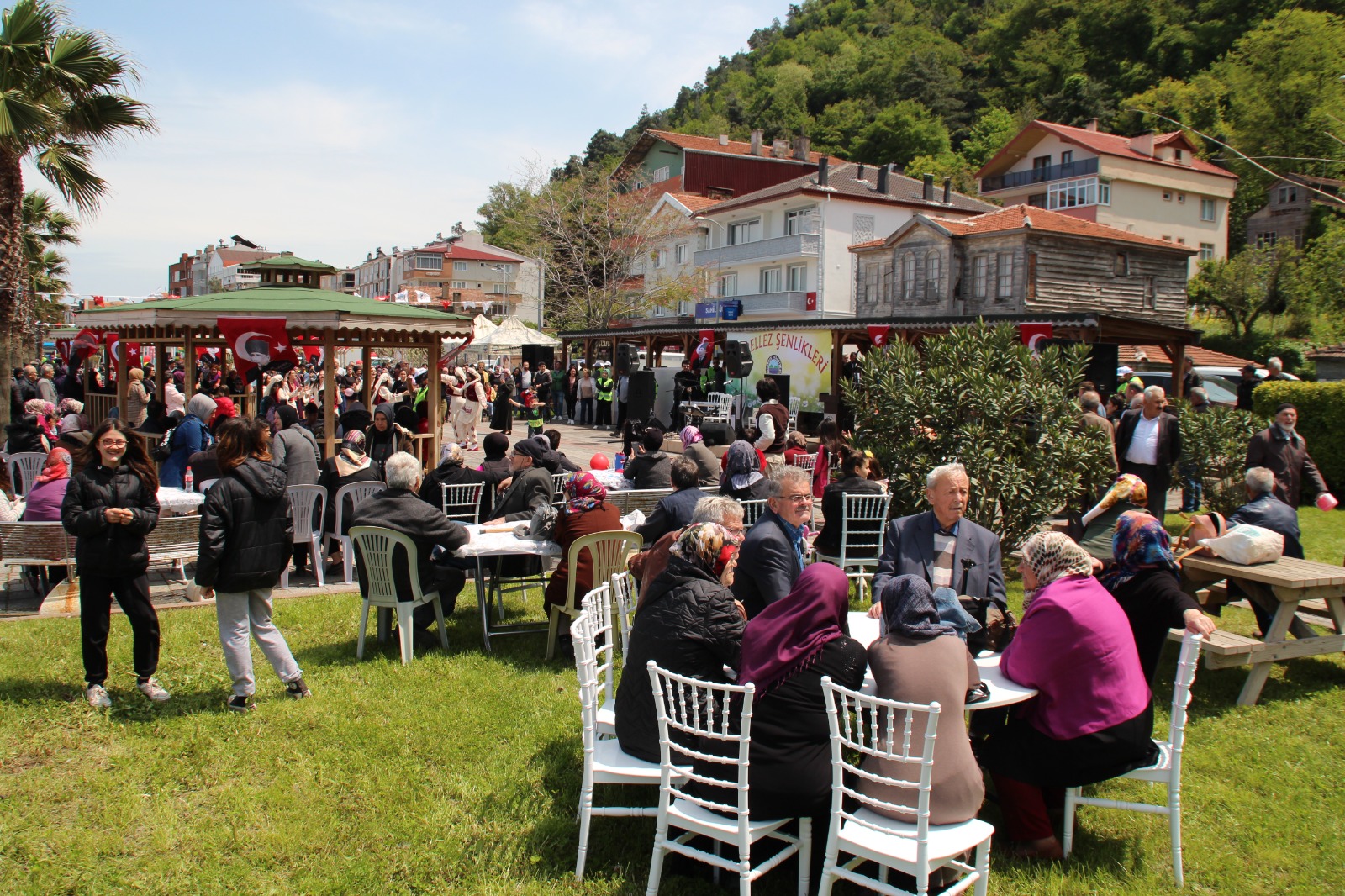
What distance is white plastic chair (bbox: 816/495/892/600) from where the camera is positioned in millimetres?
7055

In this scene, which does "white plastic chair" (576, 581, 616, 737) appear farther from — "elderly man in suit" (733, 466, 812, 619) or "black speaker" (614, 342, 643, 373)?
"black speaker" (614, 342, 643, 373)

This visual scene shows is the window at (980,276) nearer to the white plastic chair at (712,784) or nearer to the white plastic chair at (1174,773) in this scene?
the white plastic chair at (1174,773)

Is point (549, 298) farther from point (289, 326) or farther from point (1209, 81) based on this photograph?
point (1209, 81)

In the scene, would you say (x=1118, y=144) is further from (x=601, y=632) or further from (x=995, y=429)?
(x=601, y=632)

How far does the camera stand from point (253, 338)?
10.7 m

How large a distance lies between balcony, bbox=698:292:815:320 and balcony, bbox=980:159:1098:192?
16854mm

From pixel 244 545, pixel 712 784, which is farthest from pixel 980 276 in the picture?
pixel 712 784

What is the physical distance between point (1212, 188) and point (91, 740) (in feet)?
179

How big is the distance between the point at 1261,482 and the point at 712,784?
15.2 ft

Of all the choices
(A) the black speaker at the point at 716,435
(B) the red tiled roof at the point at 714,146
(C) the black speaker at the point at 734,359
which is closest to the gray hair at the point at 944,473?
(A) the black speaker at the point at 716,435

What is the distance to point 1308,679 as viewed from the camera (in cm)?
539

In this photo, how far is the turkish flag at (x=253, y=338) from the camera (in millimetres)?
10312

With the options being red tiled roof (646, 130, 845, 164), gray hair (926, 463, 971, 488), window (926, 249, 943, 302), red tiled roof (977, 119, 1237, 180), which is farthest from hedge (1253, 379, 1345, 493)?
red tiled roof (646, 130, 845, 164)

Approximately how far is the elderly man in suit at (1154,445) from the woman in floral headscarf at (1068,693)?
5.24 metres
